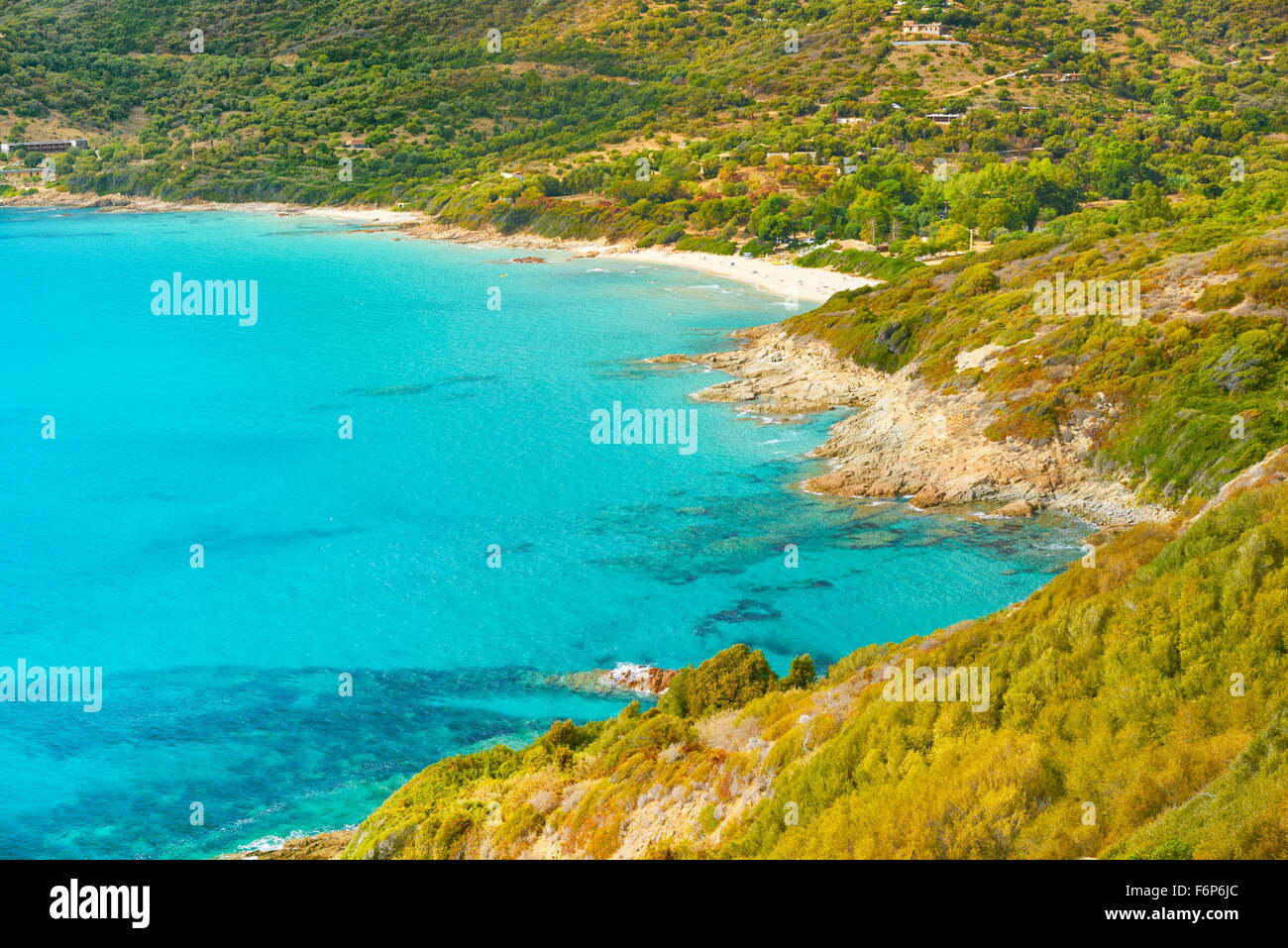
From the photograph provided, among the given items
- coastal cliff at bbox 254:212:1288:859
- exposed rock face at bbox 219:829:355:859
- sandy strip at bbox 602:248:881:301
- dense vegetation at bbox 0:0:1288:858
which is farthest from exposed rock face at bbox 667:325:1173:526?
sandy strip at bbox 602:248:881:301

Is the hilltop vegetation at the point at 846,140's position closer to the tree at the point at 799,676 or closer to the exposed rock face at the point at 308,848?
the tree at the point at 799,676

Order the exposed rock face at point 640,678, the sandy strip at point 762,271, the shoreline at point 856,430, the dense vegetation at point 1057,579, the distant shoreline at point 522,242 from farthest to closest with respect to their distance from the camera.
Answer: the distant shoreline at point 522,242 → the sandy strip at point 762,271 → the shoreline at point 856,430 → the exposed rock face at point 640,678 → the dense vegetation at point 1057,579

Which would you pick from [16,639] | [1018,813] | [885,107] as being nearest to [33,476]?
[16,639]

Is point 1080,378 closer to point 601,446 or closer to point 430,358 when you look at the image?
point 601,446

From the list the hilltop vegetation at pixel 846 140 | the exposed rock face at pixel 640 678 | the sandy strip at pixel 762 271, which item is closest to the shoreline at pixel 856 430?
the sandy strip at pixel 762 271

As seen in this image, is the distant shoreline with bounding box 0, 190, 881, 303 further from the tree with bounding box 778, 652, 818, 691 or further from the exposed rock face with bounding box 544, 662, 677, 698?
the tree with bounding box 778, 652, 818, 691

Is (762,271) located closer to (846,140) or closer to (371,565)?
(846,140)
